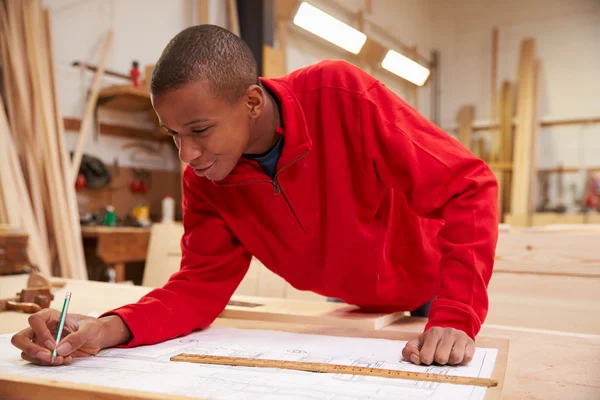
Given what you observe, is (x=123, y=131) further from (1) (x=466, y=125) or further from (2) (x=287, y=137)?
(1) (x=466, y=125)

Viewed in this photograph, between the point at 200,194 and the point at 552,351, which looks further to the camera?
the point at 200,194

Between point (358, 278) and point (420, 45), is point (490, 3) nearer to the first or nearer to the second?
point (420, 45)

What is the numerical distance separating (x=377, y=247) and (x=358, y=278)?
100mm

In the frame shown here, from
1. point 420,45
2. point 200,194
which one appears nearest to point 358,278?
point 200,194

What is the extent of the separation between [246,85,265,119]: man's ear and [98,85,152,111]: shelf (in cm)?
299

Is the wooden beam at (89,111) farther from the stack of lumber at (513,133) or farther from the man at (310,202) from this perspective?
the stack of lumber at (513,133)

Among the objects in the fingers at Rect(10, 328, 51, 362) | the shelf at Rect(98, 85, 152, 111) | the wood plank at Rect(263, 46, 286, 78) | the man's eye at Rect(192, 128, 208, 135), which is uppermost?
the wood plank at Rect(263, 46, 286, 78)

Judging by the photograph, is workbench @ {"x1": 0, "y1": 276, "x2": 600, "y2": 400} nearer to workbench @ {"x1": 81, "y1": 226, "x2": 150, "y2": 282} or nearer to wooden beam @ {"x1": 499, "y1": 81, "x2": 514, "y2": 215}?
workbench @ {"x1": 81, "y1": 226, "x2": 150, "y2": 282}

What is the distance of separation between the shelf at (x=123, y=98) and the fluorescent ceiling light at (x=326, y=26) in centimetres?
127

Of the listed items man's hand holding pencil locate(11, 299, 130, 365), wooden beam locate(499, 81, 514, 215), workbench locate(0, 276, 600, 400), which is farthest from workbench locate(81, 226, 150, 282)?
wooden beam locate(499, 81, 514, 215)

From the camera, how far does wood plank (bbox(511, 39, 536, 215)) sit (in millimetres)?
7125

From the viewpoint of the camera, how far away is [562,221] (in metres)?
6.80

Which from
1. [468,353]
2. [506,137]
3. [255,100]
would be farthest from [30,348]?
[506,137]

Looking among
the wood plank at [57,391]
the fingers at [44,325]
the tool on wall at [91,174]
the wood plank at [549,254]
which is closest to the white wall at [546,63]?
the tool on wall at [91,174]
